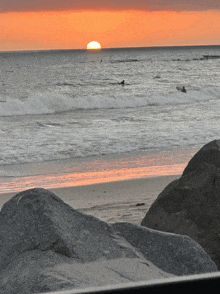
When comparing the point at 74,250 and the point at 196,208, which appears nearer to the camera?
the point at 74,250

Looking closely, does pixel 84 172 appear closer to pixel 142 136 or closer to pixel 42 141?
pixel 42 141

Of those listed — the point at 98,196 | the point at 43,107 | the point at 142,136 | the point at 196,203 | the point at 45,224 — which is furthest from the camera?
the point at 43,107

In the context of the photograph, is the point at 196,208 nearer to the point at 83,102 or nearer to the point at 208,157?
the point at 208,157

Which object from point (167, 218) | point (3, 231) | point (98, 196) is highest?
point (3, 231)

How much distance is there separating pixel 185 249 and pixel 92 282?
0.74m

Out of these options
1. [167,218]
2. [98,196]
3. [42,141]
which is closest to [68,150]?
[42,141]

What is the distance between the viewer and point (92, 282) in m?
2.17

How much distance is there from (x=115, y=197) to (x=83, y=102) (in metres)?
17.3

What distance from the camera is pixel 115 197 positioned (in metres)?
6.06

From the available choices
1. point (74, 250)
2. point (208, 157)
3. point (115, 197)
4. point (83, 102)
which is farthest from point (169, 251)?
point (83, 102)

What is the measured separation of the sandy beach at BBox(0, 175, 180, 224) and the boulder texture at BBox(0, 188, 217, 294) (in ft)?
7.32

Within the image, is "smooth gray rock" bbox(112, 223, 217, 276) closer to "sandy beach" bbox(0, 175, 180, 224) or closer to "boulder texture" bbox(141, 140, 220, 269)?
"boulder texture" bbox(141, 140, 220, 269)

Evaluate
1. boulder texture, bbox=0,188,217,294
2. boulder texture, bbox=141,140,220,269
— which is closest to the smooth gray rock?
boulder texture, bbox=0,188,217,294

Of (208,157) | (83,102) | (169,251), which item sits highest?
(83,102)
